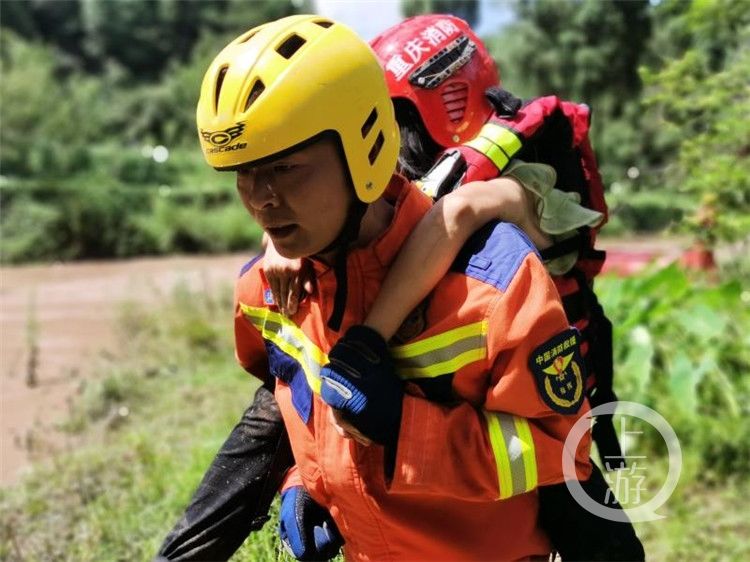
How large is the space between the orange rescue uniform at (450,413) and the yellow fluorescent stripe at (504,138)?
0.33m

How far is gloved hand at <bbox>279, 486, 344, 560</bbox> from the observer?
2.00 meters

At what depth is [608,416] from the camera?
248 cm

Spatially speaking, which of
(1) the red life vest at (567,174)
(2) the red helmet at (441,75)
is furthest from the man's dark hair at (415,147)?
(1) the red life vest at (567,174)

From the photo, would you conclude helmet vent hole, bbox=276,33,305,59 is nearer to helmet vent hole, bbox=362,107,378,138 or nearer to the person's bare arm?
helmet vent hole, bbox=362,107,378,138


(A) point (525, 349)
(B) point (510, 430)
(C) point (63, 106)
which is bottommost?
(C) point (63, 106)

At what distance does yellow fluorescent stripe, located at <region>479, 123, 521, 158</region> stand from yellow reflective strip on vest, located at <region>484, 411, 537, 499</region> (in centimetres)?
72

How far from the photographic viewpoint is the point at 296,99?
163 cm

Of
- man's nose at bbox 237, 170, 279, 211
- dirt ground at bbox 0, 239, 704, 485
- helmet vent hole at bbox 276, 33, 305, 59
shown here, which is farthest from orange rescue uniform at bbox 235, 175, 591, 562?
dirt ground at bbox 0, 239, 704, 485

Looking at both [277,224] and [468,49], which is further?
[468,49]

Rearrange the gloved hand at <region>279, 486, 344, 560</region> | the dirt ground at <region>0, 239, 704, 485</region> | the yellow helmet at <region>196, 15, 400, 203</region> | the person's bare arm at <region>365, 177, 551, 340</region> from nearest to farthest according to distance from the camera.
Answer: the yellow helmet at <region>196, 15, 400, 203</region> → the person's bare arm at <region>365, 177, 551, 340</region> → the gloved hand at <region>279, 486, 344, 560</region> → the dirt ground at <region>0, 239, 704, 485</region>

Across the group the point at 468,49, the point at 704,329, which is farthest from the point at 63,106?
the point at 468,49

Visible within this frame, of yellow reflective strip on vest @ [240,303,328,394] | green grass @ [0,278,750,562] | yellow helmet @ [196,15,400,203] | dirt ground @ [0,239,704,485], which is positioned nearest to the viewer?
yellow helmet @ [196,15,400,203]

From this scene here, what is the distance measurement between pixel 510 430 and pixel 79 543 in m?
2.84

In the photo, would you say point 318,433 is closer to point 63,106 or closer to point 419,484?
point 419,484
